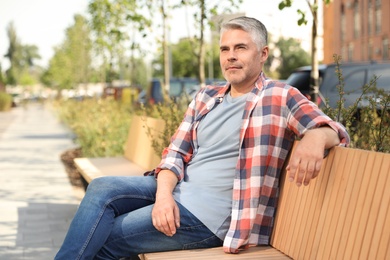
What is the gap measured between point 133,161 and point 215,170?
4.13 metres

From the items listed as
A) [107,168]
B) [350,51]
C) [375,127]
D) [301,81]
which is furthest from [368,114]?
[350,51]

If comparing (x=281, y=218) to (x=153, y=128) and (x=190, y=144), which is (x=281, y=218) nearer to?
(x=190, y=144)

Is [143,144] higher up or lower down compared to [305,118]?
lower down

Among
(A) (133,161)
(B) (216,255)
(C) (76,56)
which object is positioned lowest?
(C) (76,56)

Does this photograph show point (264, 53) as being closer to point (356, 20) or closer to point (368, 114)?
point (368, 114)

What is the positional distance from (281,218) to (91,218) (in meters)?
0.95

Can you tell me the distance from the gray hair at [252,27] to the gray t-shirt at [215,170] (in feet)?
0.98

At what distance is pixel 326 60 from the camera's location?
64312 mm

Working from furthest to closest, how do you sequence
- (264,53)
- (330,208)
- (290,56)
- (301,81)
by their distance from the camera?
(290,56), (301,81), (264,53), (330,208)

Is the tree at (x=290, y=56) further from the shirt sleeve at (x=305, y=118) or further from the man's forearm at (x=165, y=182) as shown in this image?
the shirt sleeve at (x=305, y=118)

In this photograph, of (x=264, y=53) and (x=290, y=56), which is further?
(x=290, y=56)

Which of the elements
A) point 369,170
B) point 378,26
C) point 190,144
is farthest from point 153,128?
point 378,26

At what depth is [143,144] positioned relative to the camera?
23.1 ft

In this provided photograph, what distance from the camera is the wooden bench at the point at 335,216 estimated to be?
267cm
